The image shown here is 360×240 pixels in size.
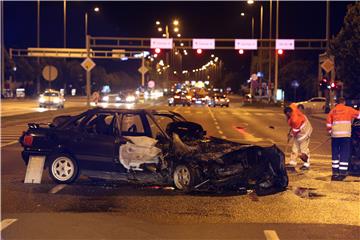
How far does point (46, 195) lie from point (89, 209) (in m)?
1.53

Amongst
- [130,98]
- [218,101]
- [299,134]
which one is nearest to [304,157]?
[299,134]

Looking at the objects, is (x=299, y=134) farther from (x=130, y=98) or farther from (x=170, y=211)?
(x=130, y=98)

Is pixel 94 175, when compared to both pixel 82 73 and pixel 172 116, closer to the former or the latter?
pixel 172 116

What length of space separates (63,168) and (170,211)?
133 inches

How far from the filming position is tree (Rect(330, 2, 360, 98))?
124ft

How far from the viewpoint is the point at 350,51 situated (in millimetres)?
38031

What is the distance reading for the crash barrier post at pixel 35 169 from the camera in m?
12.6

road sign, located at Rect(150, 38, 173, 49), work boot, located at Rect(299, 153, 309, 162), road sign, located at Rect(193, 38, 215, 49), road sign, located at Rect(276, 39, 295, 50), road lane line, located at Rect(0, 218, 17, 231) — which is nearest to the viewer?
road lane line, located at Rect(0, 218, 17, 231)

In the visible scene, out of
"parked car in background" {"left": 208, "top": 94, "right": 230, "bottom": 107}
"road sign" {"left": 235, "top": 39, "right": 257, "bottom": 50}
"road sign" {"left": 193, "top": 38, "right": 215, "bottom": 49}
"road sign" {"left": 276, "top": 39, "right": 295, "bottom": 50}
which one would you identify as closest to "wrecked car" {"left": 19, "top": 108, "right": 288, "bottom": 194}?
"road sign" {"left": 276, "top": 39, "right": 295, "bottom": 50}

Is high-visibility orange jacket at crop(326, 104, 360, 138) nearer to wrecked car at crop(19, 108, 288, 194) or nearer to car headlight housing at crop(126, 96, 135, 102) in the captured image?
wrecked car at crop(19, 108, 288, 194)

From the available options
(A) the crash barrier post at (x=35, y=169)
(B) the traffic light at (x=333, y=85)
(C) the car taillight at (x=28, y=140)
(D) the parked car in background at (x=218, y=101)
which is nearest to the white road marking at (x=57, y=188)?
(A) the crash barrier post at (x=35, y=169)

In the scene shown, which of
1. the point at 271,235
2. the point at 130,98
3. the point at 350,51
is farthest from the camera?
the point at 130,98

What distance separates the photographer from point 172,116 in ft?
44.2

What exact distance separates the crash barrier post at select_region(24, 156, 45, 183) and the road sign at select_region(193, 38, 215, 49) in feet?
170
